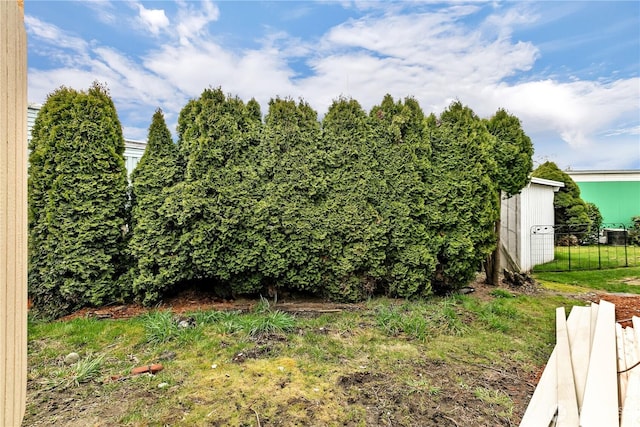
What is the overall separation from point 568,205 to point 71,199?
14210 mm

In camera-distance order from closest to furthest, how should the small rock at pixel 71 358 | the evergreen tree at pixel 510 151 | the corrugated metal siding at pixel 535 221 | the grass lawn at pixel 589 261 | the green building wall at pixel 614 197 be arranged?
the small rock at pixel 71 358
the evergreen tree at pixel 510 151
the corrugated metal siding at pixel 535 221
the grass lawn at pixel 589 261
the green building wall at pixel 614 197

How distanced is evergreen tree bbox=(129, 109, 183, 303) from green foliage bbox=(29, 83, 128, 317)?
1.08 ft

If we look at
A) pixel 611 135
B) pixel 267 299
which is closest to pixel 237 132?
pixel 267 299

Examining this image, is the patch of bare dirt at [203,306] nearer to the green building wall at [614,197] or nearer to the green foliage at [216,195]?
the green foliage at [216,195]

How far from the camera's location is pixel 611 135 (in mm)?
11758

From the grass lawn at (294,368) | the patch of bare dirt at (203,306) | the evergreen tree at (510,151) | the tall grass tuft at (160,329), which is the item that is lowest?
the grass lawn at (294,368)

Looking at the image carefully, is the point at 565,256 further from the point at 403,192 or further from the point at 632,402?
the point at 632,402

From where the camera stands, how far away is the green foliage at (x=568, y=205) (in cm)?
1141

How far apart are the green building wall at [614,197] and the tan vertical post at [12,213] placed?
1917 centimetres

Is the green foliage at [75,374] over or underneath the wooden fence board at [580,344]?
underneath

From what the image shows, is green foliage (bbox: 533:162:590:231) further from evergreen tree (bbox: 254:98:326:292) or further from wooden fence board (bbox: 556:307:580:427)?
evergreen tree (bbox: 254:98:326:292)

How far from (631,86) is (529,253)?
674cm

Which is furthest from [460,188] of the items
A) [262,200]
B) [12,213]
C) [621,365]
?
[12,213]

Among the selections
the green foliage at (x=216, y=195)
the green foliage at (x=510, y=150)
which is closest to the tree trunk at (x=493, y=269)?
the green foliage at (x=510, y=150)
